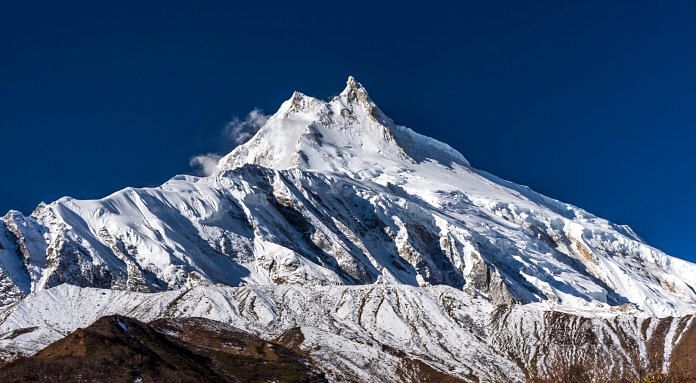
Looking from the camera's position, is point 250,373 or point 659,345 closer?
point 250,373

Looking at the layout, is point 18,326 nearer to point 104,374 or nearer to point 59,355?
point 59,355

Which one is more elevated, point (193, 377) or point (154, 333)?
point (154, 333)

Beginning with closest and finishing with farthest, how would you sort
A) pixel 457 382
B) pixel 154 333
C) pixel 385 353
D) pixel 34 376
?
pixel 34 376, pixel 154 333, pixel 457 382, pixel 385 353

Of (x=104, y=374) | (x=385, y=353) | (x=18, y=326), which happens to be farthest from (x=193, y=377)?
(x=18, y=326)

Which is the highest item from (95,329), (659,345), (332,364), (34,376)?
(659,345)

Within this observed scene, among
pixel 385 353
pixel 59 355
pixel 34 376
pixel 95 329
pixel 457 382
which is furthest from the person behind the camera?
pixel 385 353

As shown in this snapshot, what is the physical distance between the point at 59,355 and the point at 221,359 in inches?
1380

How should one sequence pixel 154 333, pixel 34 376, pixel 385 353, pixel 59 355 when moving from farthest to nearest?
pixel 385 353
pixel 154 333
pixel 59 355
pixel 34 376

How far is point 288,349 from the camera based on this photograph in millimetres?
175500

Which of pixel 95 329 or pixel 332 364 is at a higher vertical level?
pixel 332 364

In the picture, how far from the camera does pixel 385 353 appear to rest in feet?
595

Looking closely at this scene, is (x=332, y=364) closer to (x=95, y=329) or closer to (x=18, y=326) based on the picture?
(x=95, y=329)

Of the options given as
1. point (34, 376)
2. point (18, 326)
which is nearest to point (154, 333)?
point (34, 376)

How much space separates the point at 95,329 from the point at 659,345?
134889mm
